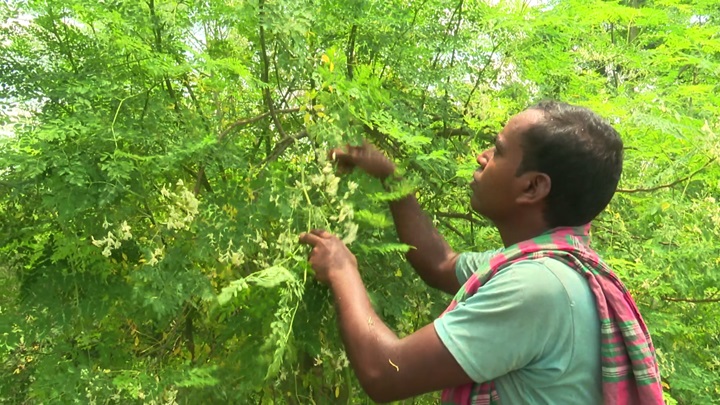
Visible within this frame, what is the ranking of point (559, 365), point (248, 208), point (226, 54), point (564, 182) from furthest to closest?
1. point (226, 54)
2. point (248, 208)
3. point (564, 182)
4. point (559, 365)

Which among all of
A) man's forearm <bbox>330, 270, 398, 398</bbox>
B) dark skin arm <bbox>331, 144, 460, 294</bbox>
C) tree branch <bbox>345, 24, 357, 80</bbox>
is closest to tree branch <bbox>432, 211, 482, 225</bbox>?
dark skin arm <bbox>331, 144, 460, 294</bbox>

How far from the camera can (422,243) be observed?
209 centimetres

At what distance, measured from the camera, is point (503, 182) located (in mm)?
1698

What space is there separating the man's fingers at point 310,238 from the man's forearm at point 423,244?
47cm

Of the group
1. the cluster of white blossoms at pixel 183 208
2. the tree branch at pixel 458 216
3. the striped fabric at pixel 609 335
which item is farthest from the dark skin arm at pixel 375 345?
the tree branch at pixel 458 216

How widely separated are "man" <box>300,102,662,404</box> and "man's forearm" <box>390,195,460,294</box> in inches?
15.4

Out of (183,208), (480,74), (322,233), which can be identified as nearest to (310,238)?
(322,233)

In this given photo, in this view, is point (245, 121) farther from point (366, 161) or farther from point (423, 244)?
point (423, 244)

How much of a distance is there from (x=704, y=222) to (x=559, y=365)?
1.67 metres

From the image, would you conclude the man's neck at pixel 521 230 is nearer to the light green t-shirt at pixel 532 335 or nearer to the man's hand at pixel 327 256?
the light green t-shirt at pixel 532 335

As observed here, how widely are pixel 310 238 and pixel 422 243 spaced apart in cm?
53

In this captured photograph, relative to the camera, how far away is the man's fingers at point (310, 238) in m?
1.65

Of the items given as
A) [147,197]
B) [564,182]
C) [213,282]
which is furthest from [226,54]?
[564,182]

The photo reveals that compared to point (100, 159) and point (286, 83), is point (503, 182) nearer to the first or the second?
point (286, 83)
